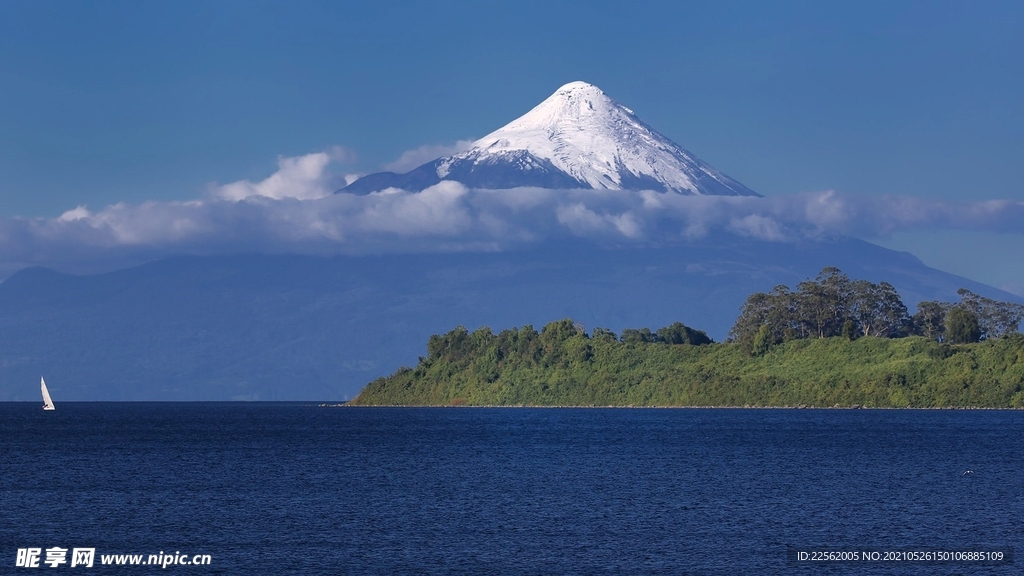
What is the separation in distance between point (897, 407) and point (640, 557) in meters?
130

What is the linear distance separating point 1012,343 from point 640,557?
13040cm

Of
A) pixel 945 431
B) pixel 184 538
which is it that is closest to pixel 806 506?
pixel 184 538

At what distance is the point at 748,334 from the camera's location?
19888 centimetres

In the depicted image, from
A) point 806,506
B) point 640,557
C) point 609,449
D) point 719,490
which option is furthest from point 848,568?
point 609,449

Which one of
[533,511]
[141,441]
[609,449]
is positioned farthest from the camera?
[141,441]

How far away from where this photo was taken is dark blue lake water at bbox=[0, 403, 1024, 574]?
49.2 m

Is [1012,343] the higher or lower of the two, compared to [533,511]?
higher

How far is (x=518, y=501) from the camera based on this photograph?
6550 centimetres

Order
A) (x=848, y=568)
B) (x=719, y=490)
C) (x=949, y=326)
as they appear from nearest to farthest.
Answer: (x=848, y=568)
(x=719, y=490)
(x=949, y=326)

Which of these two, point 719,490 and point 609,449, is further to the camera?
point 609,449

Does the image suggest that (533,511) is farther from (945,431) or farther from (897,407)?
(897,407)

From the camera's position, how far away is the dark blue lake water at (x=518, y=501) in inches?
1939

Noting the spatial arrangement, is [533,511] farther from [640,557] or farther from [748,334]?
[748,334]

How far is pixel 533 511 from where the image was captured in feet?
202
